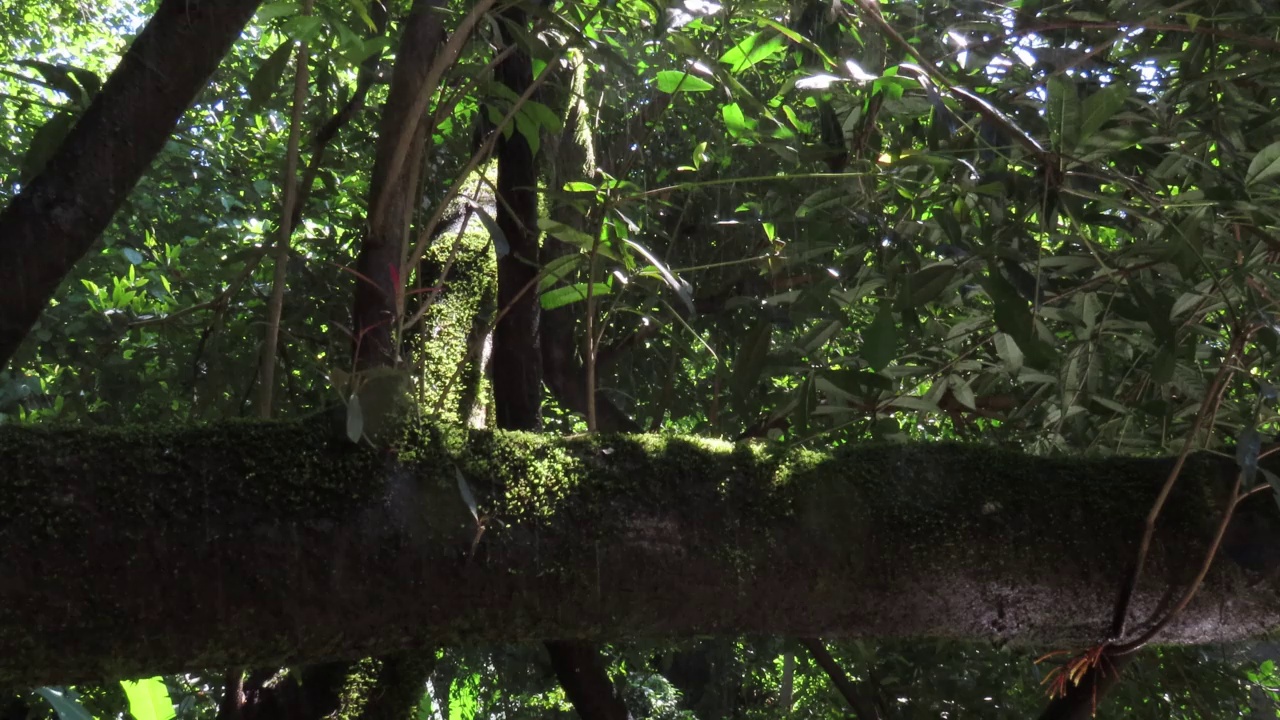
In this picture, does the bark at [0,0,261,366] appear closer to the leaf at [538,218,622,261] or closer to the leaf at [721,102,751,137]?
the leaf at [538,218,622,261]

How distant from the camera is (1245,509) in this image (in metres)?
1.24

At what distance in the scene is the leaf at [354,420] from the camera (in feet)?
3.22

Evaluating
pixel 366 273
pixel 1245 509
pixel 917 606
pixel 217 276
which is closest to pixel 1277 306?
pixel 1245 509

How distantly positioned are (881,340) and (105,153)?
3.20ft

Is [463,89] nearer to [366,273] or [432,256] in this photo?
[366,273]

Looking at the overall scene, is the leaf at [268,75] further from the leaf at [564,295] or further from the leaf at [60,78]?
the leaf at [564,295]

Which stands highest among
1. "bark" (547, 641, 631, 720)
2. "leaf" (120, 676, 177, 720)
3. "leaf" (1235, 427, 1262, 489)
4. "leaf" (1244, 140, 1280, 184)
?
"leaf" (1244, 140, 1280, 184)

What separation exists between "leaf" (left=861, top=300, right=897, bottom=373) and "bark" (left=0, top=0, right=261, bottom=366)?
0.87m

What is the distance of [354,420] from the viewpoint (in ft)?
3.27

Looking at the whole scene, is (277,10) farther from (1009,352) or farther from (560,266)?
(1009,352)

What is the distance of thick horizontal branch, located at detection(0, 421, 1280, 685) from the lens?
907mm

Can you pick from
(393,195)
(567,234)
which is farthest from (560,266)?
(393,195)

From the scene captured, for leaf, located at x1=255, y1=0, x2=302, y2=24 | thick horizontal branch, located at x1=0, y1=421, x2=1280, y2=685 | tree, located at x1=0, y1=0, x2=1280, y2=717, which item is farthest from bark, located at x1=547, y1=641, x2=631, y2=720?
leaf, located at x1=255, y1=0, x2=302, y2=24

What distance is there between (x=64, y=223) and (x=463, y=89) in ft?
1.91
